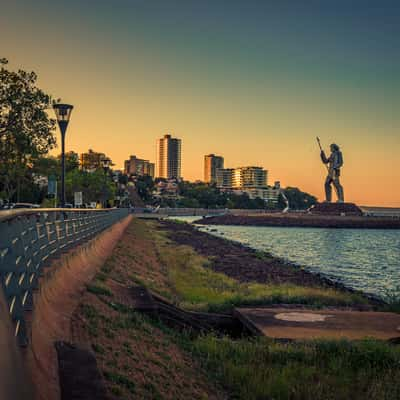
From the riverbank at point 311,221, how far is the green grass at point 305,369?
376 feet

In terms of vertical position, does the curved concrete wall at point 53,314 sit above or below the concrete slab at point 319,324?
above

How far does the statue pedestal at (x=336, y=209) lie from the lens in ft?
446

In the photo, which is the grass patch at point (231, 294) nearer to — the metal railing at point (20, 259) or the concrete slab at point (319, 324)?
the concrete slab at point (319, 324)

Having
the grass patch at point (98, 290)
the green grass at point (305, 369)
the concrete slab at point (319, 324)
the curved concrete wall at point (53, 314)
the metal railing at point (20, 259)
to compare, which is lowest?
the concrete slab at point (319, 324)

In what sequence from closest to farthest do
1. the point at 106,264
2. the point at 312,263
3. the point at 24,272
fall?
the point at 24,272
the point at 106,264
the point at 312,263

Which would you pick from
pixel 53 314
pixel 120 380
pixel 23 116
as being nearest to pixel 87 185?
pixel 23 116

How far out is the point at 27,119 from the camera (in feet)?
91.2

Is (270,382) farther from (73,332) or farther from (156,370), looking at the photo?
(73,332)

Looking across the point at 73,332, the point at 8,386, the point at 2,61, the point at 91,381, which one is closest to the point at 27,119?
the point at 2,61

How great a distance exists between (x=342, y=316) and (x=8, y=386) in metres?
12.9

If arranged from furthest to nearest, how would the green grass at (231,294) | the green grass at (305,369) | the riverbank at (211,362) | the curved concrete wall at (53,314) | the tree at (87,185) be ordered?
1. the tree at (87,185)
2. the green grass at (231,294)
3. the green grass at (305,369)
4. the riverbank at (211,362)
5. the curved concrete wall at (53,314)

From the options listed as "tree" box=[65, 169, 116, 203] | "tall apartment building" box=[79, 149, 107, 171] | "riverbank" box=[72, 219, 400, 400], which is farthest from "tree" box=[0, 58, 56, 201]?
"tall apartment building" box=[79, 149, 107, 171]

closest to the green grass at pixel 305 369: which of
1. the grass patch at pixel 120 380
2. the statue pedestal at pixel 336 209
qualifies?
the grass patch at pixel 120 380

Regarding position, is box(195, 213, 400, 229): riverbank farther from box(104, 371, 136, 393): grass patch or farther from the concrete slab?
box(104, 371, 136, 393): grass patch
